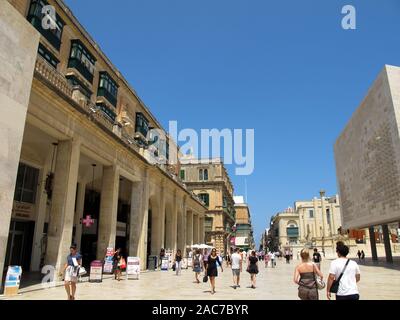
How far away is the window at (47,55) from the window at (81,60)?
1308 millimetres

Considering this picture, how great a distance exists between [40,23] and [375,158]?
29.9 m

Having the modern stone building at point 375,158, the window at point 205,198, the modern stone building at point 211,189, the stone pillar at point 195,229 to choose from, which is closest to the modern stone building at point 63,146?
the stone pillar at point 195,229

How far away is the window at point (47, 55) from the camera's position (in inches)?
666

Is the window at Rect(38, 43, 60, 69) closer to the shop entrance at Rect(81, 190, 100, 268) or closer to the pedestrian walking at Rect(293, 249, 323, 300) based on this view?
the shop entrance at Rect(81, 190, 100, 268)

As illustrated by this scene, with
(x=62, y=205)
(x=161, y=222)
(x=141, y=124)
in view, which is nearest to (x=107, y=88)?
(x=141, y=124)

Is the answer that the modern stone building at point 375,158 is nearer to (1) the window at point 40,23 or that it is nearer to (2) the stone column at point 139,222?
(2) the stone column at point 139,222

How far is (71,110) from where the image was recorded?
15414mm

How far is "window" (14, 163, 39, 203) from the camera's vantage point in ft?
62.3

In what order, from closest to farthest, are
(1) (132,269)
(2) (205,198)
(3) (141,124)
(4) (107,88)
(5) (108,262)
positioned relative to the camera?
(1) (132,269) < (5) (108,262) < (4) (107,88) < (3) (141,124) < (2) (205,198)

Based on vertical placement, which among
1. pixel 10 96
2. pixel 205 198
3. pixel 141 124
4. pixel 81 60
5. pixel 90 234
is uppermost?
pixel 81 60

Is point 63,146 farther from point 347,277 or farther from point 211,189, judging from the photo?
point 211,189

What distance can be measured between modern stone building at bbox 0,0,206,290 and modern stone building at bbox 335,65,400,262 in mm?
19585

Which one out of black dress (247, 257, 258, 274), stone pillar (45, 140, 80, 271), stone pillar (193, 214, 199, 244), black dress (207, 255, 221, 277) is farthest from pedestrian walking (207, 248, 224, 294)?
stone pillar (193, 214, 199, 244)

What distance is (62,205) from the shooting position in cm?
1514
